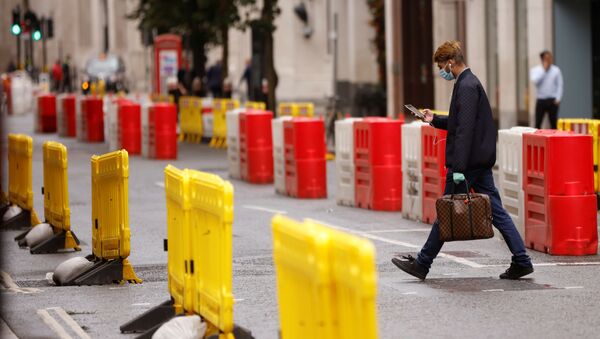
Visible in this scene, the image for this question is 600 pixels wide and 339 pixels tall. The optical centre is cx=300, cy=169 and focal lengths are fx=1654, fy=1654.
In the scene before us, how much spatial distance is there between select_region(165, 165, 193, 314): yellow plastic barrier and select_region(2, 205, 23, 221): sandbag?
7743mm

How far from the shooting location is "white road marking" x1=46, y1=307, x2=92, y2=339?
35.6ft

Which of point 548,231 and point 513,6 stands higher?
point 513,6

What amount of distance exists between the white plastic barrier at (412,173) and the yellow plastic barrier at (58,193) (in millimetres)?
4228

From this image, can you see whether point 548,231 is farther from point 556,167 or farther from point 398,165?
point 398,165

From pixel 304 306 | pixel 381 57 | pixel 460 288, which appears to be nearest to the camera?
pixel 304 306

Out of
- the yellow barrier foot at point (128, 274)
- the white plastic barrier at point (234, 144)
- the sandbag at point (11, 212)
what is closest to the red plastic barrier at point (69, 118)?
the white plastic barrier at point (234, 144)

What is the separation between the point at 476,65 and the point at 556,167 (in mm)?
22045

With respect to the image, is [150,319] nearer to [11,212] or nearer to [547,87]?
[11,212]

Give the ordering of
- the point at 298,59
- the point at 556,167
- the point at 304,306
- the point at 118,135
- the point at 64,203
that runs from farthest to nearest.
Result: the point at 298,59, the point at 118,135, the point at 64,203, the point at 556,167, the point at 304,306

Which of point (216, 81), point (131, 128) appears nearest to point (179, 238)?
point (131, 128)

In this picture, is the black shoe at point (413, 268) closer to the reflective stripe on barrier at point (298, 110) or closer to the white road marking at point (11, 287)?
the white road marking at point (11, 287)

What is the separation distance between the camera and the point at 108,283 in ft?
43.7

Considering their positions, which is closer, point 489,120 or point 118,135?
point 489,120

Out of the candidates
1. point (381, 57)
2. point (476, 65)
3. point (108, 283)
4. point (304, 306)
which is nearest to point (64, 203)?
point (108, 283)
